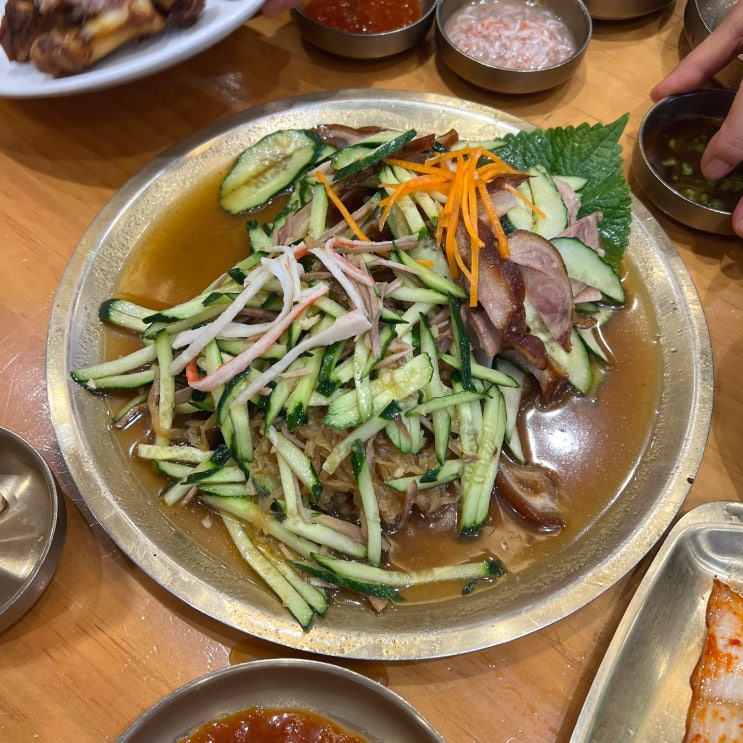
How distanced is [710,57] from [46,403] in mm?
3439

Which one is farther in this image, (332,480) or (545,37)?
(545,37)

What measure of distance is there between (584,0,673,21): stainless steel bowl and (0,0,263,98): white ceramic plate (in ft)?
6.82

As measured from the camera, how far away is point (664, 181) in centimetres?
293

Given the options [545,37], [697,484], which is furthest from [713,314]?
[545,37]

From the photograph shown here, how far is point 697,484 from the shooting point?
97.0 inches

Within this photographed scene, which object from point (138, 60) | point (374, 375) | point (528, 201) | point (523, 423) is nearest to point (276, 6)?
point (138, 60)

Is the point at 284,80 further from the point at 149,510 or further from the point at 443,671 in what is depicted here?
A: the point at 443,671

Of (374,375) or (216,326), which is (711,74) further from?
(216,326)

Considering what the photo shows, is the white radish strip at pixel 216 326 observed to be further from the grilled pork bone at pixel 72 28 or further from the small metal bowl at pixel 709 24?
the small metal bowl at pixel 709 24

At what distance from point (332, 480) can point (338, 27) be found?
2.56 meters

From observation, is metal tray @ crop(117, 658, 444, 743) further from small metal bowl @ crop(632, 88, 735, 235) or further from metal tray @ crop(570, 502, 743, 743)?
small metal bowl @ crop(632, 88, 735, 235)

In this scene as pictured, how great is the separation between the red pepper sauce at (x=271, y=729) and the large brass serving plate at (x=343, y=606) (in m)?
0.20

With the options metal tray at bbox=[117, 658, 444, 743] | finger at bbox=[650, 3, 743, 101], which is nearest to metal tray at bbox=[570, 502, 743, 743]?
metal tray at bbox=[117, 658, 444, 743]

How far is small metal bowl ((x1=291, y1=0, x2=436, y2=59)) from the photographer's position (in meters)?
3.26
